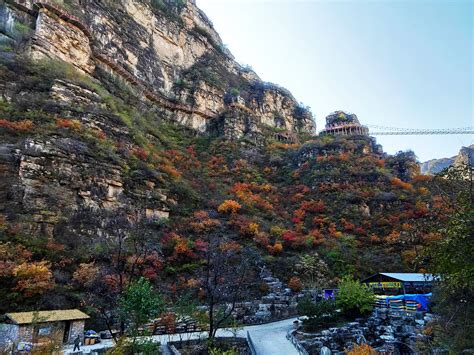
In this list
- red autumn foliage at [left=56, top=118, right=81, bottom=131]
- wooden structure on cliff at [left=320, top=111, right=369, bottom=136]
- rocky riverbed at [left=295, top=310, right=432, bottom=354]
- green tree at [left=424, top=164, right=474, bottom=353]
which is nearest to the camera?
green tree at [left=424, top=164, right=474, bottom=353]

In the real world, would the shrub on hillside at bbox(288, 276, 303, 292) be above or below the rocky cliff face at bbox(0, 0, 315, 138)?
below

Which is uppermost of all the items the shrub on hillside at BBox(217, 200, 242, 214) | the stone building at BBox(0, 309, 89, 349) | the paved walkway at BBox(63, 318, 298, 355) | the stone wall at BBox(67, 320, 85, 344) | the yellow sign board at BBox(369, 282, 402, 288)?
the shrub on hillside at BBox(217, 200, 242, 214)

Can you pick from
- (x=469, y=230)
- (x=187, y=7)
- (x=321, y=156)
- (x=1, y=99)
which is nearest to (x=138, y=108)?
(x=1, y=99)

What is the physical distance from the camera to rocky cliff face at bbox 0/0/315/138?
3662cm

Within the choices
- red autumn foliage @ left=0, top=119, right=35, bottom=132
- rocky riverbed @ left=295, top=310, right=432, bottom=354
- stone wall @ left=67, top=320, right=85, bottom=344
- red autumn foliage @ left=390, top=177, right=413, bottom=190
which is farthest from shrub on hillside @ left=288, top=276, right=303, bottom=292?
red autumn foliage @ left=0, top=119, right=35, bottom=132

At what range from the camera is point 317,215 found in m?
38.2

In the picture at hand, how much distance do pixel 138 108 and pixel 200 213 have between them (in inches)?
900

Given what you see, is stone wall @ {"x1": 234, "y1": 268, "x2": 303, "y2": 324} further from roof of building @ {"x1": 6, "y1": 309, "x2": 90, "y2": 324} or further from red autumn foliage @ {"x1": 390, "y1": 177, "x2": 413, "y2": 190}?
red autumn foliage @ {"x1": 390, "y1": 177, "x2": 413, "y2": 190}

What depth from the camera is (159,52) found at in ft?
185

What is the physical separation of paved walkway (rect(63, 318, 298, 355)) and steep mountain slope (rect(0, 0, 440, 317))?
230cm

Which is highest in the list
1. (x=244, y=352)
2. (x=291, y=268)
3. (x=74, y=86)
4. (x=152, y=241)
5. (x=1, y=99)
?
(x=74, y=86)

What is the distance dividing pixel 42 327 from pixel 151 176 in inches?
728

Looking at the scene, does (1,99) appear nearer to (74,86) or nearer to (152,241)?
(74,86)

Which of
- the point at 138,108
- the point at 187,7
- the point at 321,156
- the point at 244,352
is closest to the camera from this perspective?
the point at 244,352
